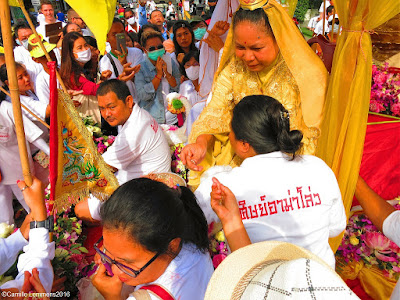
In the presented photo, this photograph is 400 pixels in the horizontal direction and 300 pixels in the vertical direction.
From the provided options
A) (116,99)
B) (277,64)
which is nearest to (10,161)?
(116,99)

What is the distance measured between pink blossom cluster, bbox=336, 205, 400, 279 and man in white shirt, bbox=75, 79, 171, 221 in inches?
73.9

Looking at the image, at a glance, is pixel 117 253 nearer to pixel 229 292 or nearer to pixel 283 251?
pixel 229 292

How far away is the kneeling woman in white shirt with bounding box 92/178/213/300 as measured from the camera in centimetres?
126

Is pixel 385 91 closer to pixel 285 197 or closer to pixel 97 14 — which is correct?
pixel 285 197

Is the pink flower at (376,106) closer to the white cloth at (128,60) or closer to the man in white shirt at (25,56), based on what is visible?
the white cloth at (128,60)

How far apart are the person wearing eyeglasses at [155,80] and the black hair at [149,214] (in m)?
→ 3.45

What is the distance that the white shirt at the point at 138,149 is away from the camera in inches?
116

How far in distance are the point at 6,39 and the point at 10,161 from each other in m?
2.17

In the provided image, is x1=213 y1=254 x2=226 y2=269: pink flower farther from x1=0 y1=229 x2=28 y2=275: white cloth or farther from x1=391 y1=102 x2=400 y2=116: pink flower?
x1=391 y1=102 x2=400 y2=116: pink flower

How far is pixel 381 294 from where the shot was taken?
8.13ft

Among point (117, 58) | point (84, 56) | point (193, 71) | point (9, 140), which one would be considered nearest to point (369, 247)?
point (193, 71)

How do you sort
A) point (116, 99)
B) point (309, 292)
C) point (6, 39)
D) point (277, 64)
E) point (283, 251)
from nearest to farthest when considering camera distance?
point (309, 292) < point (283, 251) < point (6, 39) < point (277, 64) < point (116, 99)

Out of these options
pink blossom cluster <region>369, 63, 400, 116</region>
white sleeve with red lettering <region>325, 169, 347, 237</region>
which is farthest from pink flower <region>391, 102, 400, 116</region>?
white sleeve with red lettering <region>325, 169, 347, 237</region>

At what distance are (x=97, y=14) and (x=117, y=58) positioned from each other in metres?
3.02
